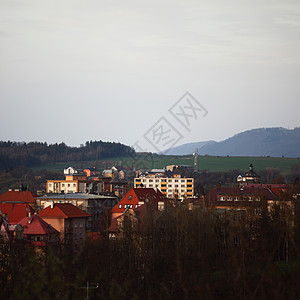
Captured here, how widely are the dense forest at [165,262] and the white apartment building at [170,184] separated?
3605 inches

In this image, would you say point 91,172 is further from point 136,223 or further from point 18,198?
point 136,223

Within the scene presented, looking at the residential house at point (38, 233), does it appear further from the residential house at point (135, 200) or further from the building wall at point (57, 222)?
the residential house at point (135, 200)

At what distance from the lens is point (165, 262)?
152 feet

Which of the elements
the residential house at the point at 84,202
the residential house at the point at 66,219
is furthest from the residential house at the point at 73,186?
the residential house at the point at 66,219

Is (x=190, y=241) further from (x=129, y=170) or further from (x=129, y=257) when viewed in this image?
(x=129, y=170)

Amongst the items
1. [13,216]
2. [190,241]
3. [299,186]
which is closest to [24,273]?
[190,241]

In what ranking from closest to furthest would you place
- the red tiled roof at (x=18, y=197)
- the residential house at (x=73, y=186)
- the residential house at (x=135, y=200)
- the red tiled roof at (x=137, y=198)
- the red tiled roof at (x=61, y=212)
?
the red tiled roof at (x=61, y=212) < the residential house at (x=135, y=200) < the red tiled roof at (x=137, y=198) < the red tiled roof at (x=18, y=197) < the residential house at (x=73, y=186)

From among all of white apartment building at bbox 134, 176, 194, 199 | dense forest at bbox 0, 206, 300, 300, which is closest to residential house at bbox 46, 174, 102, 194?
white apartment building at bbox 134, 176, 194, 199

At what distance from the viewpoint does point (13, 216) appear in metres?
73.0

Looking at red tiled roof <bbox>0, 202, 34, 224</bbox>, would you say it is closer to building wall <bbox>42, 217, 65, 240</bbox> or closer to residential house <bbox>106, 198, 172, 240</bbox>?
building wall <bbox>42, 217, 65, 240</bbox>

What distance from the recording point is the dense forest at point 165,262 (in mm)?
34000

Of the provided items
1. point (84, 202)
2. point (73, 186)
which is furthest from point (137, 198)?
point (73, 186)

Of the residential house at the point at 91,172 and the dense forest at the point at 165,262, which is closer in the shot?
the dense forest at the point at 165,262

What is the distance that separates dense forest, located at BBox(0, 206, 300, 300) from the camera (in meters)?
34.0
